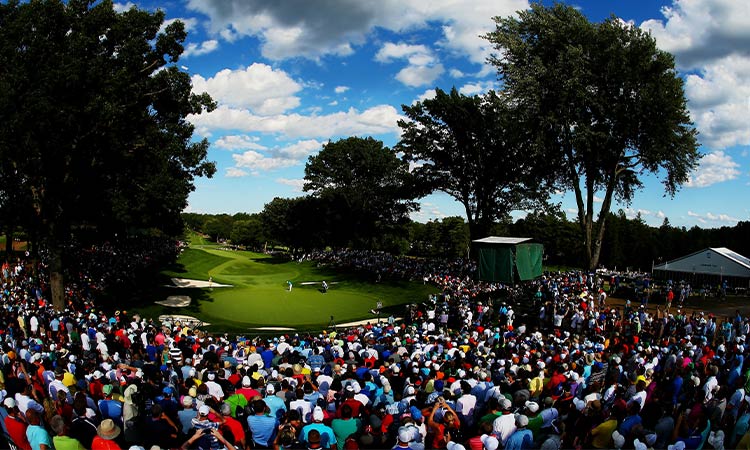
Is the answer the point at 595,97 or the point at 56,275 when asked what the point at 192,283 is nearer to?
the point at 56,275

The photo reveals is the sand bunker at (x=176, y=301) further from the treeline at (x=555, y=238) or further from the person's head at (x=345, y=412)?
the treeline at (x=555, y=238)

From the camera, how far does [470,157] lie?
43.2 m

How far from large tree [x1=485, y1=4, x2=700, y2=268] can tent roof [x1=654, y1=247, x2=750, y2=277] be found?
10701 mm

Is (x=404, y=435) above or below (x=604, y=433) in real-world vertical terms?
above

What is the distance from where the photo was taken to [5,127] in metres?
19.4

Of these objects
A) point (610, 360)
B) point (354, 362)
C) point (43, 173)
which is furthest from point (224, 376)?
point (43, 173)

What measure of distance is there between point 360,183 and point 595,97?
3821 centimetres

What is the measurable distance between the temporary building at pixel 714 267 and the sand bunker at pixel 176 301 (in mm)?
37627

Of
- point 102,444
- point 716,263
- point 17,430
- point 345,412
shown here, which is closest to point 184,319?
point 17,430

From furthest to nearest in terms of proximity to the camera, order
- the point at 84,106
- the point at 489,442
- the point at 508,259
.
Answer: the point at 508,259 < the point at 84,106 < the point at 489,442

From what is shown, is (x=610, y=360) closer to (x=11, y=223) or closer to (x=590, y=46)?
(x=590, y=46)

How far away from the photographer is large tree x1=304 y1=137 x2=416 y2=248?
211 feet

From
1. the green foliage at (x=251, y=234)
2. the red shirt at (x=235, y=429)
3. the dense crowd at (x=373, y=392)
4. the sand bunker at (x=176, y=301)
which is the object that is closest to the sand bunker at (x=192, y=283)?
the sand bunker at (x=176, y=301)

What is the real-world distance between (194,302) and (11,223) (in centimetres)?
1117
